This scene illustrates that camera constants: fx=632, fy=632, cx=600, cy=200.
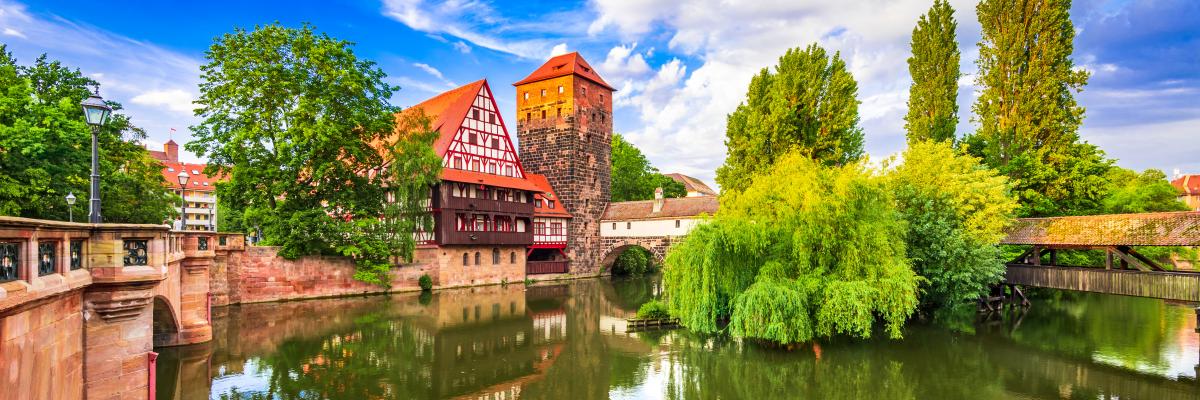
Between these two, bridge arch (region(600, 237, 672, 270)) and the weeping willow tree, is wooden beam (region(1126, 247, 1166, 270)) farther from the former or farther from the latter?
bridge arch (region(600, 237, 672, 270))

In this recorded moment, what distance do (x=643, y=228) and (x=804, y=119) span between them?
18.2m

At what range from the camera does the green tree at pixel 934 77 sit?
34.0 meters

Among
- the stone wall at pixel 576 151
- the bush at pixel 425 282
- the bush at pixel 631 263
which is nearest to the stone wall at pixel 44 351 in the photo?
the bush at pixel 425 282

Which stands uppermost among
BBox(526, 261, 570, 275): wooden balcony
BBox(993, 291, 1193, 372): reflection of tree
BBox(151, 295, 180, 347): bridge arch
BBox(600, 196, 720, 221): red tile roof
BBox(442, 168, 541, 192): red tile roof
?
BBox(442, 168, 541, 192): red tile roof

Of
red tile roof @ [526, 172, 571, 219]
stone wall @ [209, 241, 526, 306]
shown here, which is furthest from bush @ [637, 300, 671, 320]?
red tile roof @ [526, 172, 571, 219]

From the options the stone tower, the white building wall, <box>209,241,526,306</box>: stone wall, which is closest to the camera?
<box>209,241,526,306</box>: stone wall

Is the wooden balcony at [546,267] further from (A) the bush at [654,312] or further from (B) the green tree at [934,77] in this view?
(B) the green tree at [934,77]

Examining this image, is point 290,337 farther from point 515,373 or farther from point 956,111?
point 956,111

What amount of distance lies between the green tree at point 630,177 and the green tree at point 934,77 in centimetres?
2633

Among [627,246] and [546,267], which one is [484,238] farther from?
[627,246]

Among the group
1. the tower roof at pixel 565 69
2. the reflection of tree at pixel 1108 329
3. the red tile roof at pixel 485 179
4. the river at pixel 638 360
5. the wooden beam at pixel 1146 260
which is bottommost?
the reflection of tree at pixel 1108 329

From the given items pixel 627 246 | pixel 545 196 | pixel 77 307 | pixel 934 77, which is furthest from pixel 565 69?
pixel 77 307

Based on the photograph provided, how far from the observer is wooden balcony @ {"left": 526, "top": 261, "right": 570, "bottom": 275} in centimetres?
4288

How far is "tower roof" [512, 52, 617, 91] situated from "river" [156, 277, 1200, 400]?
23.5 meters
